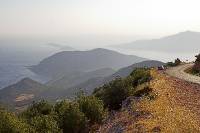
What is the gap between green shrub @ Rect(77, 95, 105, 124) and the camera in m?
41.1

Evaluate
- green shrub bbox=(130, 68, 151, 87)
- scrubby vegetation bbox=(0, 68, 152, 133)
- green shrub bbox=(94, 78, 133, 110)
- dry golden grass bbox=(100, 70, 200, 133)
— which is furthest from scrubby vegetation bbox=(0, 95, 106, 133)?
green shrub bbox=(130, 68, 151, 87)

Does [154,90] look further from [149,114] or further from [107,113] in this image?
[149,114]

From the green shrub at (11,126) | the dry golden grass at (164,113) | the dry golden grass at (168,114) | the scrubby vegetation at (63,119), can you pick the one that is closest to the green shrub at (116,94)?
the dry golden grass at (164,113)

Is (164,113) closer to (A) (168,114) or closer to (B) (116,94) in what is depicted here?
(A) (168,114)

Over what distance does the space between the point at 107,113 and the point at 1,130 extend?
1470 cm

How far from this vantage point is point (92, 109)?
137 feet

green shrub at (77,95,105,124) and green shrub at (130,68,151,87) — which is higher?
green shrub at (130,68,151,87)

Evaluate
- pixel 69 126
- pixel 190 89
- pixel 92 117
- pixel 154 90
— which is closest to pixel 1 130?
pixel 69 126

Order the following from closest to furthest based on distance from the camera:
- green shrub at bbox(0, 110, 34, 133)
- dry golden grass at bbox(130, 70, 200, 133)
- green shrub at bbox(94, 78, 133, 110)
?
dry golden grass at bbox(130, 70, 200, 133)
green shrub at bbox(0, 110, 34, 133)
green shrub at bbox(94, 78, 133, 110)

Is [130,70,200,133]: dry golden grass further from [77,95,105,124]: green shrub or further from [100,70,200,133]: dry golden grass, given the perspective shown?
[77,95,105,124]: green shrub

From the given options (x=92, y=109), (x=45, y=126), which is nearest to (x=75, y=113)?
(x=92, y=109)

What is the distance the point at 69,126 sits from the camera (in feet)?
126

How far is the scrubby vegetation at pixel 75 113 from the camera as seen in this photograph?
3127 cm

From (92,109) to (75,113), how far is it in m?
3.87
